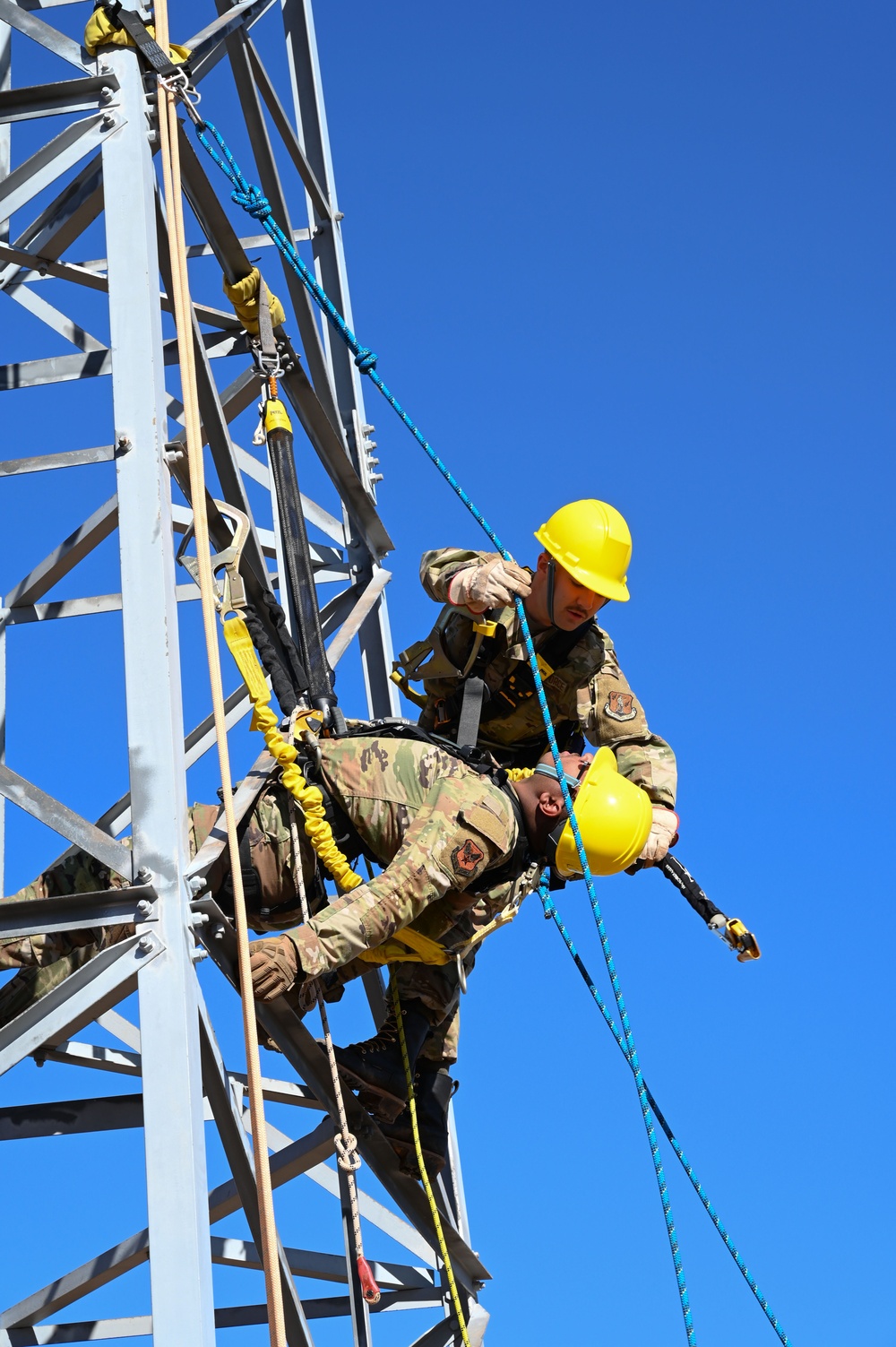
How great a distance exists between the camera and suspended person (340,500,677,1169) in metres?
7.19

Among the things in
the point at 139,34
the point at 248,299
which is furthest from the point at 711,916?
the point at 139,34

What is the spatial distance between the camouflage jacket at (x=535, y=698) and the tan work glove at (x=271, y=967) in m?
2.12

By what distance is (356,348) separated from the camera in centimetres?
754

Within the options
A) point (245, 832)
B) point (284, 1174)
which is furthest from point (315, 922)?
point (284, 1174)

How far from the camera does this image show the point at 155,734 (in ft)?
16.8

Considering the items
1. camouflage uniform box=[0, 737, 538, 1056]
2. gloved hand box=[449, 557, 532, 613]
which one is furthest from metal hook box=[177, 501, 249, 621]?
gloved hand box=[449, 557, 532, 613]

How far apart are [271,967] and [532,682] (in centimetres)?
239

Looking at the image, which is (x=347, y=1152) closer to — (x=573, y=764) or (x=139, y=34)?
(x=573, y=764)

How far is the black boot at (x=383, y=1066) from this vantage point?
710cm

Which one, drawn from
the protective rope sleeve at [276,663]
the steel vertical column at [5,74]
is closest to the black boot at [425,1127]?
the protective rope sleeve at [276,663]

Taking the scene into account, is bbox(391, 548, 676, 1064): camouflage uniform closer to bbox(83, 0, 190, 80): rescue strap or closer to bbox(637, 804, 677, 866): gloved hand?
bbox(637, 804, 677, 866): gloved hand

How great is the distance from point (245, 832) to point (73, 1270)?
2.09 meters

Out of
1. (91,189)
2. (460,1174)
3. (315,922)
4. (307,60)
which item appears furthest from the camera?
(307,60)

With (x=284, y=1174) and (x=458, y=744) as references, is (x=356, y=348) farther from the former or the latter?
(x=284, y=1174)
